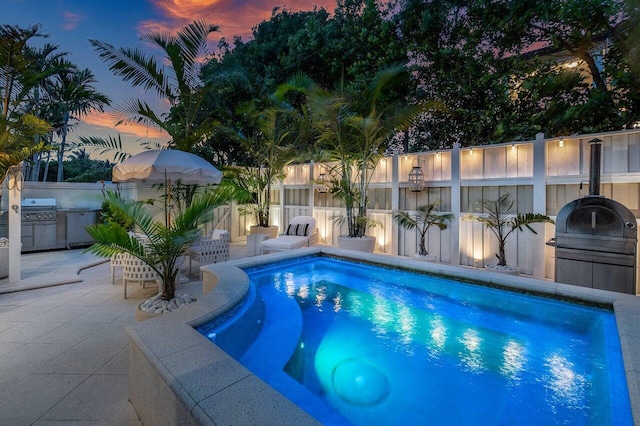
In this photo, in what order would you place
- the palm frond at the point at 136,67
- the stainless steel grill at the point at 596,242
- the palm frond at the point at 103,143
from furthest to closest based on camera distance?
the palm frond at the point at 136,67 → the palm frond at the point at 103,143 → the stainless steel grill at the point at 596,242

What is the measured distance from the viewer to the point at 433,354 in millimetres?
3041

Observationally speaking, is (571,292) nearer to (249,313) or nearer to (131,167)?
(249,313)

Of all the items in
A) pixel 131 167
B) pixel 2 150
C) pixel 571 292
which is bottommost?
pixel 571 292

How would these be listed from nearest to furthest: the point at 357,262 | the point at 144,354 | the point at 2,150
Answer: the point at 144,354 < the point at 2,150 < the point at 357,262

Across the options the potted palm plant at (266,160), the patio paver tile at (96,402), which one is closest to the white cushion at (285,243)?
the potted palm plant at (266,160)

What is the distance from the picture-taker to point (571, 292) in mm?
3627

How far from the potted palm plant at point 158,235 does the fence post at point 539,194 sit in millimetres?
5552

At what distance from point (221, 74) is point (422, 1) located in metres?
6.87

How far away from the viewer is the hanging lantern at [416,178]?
23.0 ft

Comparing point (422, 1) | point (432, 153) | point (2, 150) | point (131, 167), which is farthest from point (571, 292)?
point (422, 1)

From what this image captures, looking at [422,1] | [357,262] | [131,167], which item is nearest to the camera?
[131,167]

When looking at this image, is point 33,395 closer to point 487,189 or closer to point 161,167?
point 161,167

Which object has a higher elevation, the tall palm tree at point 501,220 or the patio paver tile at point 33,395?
the tall palm tree at point 501,220

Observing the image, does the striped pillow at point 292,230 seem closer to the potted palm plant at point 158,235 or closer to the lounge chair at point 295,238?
the lounge chair at point 295,238
